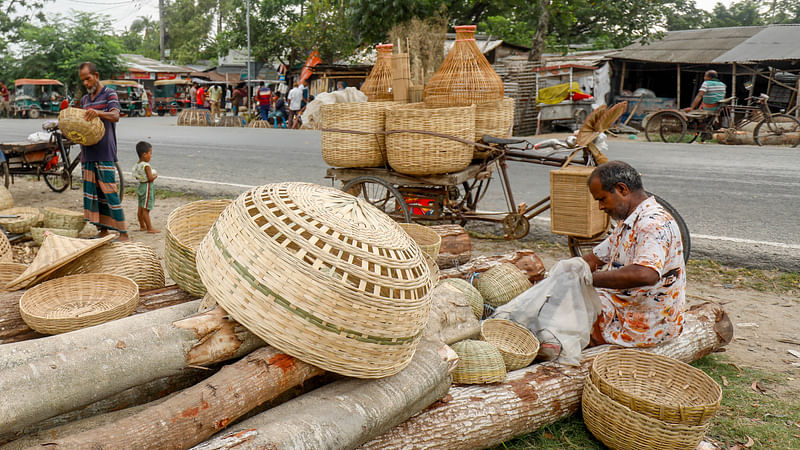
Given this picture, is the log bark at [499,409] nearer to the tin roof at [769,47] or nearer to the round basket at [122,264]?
the round basket at [122,264]

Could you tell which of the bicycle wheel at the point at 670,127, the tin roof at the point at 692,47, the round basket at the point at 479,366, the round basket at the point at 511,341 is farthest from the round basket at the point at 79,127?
the tin roof at the point at 692,47

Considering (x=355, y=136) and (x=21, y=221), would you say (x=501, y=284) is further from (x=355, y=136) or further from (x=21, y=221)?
(x=21, y=221)

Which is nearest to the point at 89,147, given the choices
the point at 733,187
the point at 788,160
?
the point at 733,187

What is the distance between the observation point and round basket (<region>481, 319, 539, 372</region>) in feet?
10.2

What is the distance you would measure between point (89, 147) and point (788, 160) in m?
11.4

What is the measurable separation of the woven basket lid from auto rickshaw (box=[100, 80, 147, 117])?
31991mm

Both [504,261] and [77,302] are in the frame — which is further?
[504,261]

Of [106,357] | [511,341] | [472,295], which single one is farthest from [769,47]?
[106,357]

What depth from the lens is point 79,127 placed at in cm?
535

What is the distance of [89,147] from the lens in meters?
5.68

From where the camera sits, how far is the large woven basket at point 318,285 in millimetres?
2188

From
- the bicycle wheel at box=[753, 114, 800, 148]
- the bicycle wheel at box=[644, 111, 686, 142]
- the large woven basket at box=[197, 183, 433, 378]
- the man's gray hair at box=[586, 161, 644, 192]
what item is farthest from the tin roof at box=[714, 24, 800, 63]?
the large woven basket at box=[197, 183, 433, 378]

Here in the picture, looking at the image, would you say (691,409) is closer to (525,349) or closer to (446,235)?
(525,349)

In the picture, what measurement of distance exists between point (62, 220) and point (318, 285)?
496 cm
